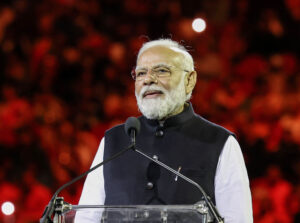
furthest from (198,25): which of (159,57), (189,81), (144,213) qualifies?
(144,213)

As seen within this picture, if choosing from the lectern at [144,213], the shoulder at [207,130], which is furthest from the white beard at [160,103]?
the lectern at [144,213]

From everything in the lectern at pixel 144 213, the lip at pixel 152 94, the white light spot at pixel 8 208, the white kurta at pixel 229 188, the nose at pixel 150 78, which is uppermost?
the white light spot at pixel 8 208

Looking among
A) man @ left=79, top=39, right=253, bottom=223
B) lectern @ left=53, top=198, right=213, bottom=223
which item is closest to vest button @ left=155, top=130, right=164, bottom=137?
man @ left=79, top=39, right=253, bottom=223

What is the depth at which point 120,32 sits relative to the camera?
195 inches

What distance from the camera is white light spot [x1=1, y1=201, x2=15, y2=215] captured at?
4.59 meters

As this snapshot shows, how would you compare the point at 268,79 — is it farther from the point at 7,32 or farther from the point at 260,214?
the point at 7,32

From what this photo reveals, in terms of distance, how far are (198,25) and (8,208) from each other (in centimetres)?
203

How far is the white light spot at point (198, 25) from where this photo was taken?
4.85 m

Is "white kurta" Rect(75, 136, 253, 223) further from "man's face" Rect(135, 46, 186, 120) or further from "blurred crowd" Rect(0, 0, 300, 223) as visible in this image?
"blurred crowd" Rect(0, 0, 300, 223)

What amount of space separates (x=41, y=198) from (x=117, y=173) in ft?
7.94

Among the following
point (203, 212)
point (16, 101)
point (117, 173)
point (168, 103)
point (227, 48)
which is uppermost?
point (227, 48)

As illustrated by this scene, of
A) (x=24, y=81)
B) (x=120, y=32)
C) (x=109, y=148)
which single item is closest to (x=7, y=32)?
(x=24, y=81)

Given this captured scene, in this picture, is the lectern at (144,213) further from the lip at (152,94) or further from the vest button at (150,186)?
the lip at (152,94)

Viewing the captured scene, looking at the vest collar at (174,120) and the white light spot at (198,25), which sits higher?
the white light spot at (198,25)
